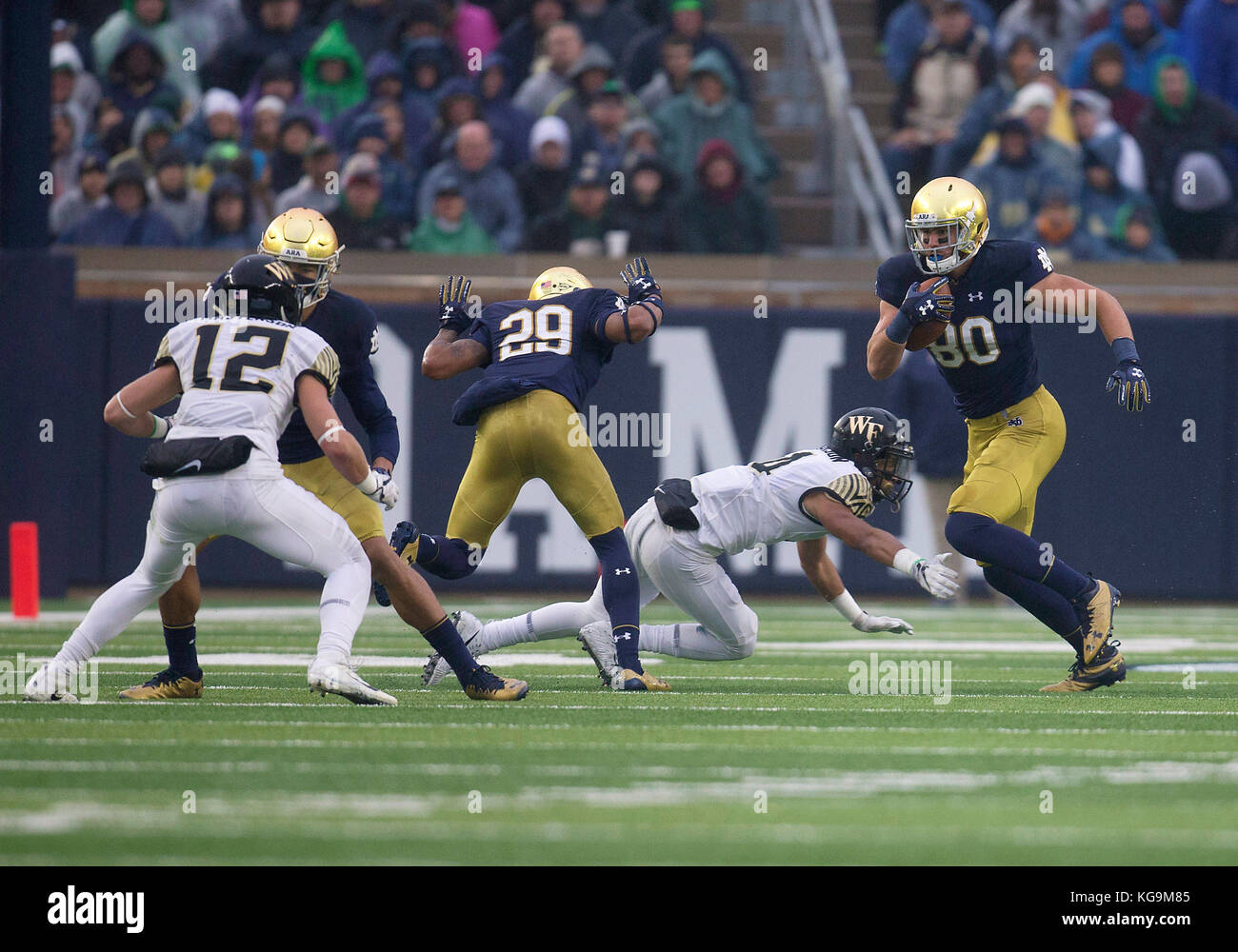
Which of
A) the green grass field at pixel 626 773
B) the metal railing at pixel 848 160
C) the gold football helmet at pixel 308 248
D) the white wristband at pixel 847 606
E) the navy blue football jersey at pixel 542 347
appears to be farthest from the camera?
the metal railing at pixel 848 160

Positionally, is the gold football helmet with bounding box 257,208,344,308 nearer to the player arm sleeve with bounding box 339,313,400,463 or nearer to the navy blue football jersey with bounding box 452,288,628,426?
the player arm sleeve with bounding box 339,313,400,463

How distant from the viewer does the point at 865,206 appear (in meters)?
13.4

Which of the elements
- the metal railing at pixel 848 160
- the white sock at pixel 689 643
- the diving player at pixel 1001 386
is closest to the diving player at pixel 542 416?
the white sock at pixel 689 643

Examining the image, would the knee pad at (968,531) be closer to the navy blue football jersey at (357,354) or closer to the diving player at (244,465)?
the navy blue football jersey at (357,354)

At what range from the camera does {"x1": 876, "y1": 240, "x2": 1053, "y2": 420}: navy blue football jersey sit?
22.6 feet

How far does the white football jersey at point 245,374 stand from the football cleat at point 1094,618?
9.66 ft

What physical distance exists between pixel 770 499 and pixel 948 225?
1.23 m

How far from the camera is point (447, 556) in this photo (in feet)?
22.3

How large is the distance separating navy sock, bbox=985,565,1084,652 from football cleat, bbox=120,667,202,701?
2962 millimetres

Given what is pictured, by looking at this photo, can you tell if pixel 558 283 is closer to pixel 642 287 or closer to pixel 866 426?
pixel 642 287

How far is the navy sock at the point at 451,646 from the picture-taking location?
6.10 metres

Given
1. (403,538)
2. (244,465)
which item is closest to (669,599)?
(403,538)

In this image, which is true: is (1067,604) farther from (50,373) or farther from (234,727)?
(50,373)

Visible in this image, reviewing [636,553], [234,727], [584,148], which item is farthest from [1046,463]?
[584,148]
